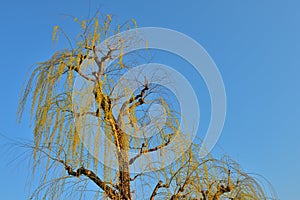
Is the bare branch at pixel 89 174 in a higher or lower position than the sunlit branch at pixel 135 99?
lower

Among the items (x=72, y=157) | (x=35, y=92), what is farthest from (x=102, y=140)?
(x=35, y=92)

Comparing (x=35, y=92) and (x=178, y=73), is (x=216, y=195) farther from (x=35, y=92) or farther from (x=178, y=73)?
(x=35, y=92)

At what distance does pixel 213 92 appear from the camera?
2.47m

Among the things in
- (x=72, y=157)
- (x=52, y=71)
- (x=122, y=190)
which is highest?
(x=52, y=71)

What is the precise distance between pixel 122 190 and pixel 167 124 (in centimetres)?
50

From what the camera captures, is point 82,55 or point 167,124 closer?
point 82,55

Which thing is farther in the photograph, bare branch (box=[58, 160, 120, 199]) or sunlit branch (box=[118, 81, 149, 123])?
sunlit branch (box=[118, 81, 149, 123])

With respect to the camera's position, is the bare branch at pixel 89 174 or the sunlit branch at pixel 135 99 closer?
the bare branch at pixel 89 174

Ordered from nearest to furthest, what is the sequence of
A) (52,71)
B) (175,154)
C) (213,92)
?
(52,71), (175,154), (213,92)

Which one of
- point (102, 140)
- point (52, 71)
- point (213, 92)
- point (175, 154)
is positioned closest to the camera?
point (102, 140)

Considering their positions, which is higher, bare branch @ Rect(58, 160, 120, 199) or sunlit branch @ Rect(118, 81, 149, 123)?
sunlit branch @ Rect(118, 81, 149, 123)

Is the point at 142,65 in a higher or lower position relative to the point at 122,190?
higher

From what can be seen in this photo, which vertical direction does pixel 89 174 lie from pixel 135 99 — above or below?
below

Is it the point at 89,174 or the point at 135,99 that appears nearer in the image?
the point at 89,174
